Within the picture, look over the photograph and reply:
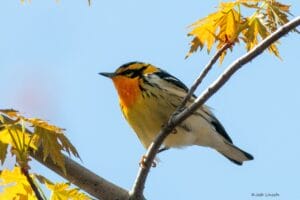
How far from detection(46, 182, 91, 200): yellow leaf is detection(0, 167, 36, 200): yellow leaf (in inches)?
4.8

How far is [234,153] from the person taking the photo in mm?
5605

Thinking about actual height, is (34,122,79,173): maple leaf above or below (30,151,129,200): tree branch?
above

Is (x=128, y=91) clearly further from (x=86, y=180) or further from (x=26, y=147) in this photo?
(x=26, y=147)

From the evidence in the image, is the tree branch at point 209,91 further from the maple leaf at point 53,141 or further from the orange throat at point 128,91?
the orange throat at point 128,91

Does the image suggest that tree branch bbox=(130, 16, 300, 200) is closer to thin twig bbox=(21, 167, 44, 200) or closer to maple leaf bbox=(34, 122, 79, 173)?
maple leaf bbox=(34, 122, 79, 173)

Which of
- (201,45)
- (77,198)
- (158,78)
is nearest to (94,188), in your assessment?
(77,198)

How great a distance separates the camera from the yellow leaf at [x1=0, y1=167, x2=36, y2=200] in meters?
2.86

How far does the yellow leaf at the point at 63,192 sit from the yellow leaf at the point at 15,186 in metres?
0.12

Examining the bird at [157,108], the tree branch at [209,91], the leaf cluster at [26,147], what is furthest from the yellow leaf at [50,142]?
the bird at [157,108]

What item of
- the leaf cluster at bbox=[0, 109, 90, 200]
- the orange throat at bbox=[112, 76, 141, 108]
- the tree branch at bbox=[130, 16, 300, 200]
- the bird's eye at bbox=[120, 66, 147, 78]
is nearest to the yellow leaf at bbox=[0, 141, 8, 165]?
the leaf cluster at bbox=[0, 109, 90, 200]

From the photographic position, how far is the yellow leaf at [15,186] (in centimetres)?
286

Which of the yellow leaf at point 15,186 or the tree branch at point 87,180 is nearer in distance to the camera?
the yellow leaf at point 15,186

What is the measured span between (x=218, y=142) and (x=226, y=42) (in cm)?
241

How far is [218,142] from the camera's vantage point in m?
5.38
